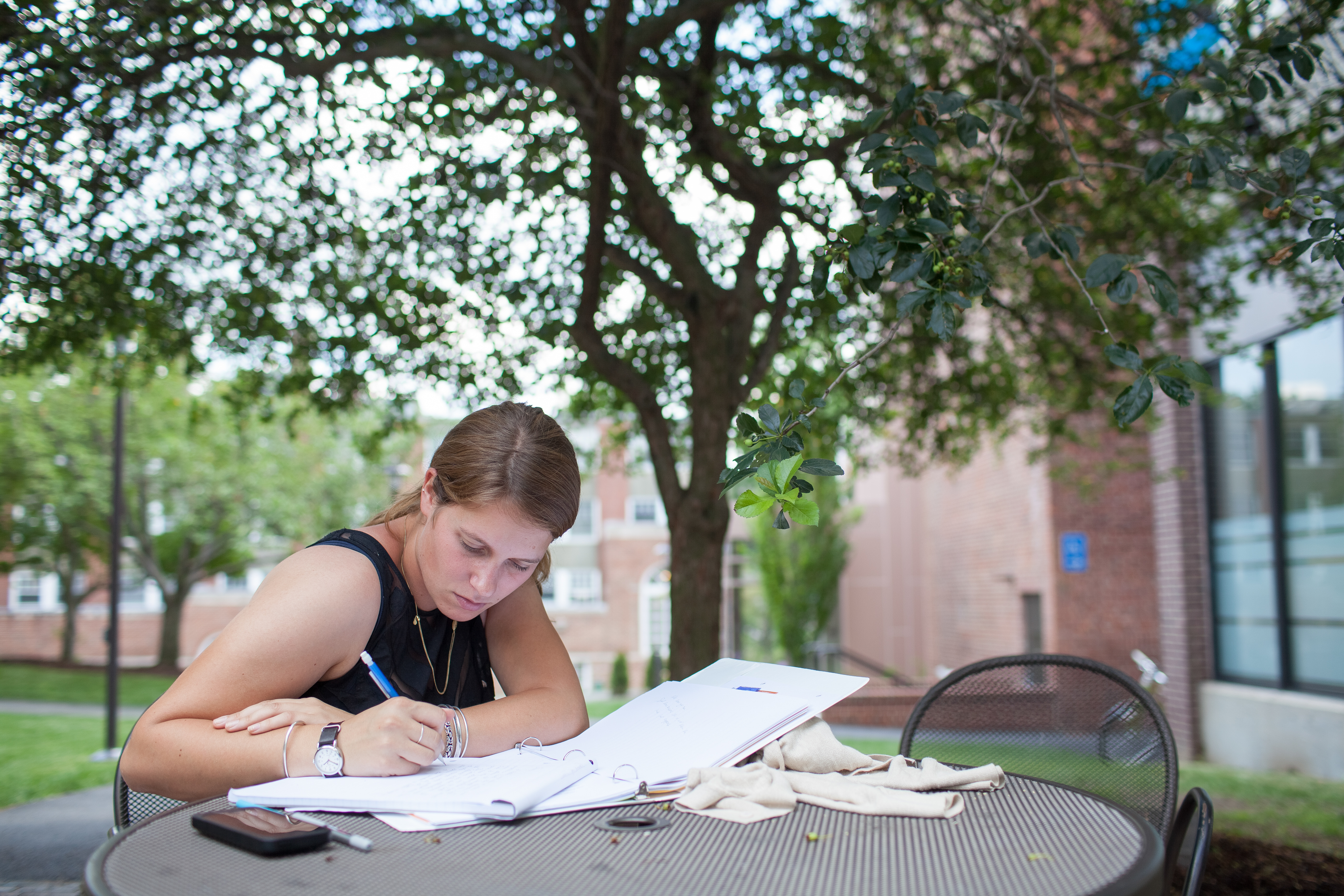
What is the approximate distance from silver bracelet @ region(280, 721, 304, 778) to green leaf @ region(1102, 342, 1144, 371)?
5.47 feet

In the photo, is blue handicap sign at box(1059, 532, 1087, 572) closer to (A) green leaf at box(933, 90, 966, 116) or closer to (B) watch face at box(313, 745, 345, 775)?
(A) green leaf at box(933, 90, 966, 116)

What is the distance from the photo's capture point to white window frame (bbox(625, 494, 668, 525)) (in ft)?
89.7

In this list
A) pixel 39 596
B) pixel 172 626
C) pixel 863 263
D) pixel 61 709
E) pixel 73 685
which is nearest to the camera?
pixel 863 263

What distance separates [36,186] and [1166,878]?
440 centimetres

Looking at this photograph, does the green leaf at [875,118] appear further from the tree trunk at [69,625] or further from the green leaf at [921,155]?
the tree trunk at [69,625]

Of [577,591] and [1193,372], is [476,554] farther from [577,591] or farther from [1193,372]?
[577,591]

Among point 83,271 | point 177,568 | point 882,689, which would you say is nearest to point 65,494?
point 177,568

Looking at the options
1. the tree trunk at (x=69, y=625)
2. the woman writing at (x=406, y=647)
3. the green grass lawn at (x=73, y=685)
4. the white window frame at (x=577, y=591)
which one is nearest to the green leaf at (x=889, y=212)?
the woman writing at (x=406, y=647)

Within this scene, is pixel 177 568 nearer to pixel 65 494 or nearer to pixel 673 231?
pixel 65 494

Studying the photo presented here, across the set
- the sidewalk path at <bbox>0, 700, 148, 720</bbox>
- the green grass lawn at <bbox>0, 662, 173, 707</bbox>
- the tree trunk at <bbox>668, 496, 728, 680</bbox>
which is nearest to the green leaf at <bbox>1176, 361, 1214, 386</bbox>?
the tree trunk at <bbox>668, 496, 728, 680</bbox>

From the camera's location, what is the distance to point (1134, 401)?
1856mm

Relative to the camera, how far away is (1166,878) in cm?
161

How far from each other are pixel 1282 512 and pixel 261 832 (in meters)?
10.1

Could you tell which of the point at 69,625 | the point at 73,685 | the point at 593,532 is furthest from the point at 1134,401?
the point at 69,625
